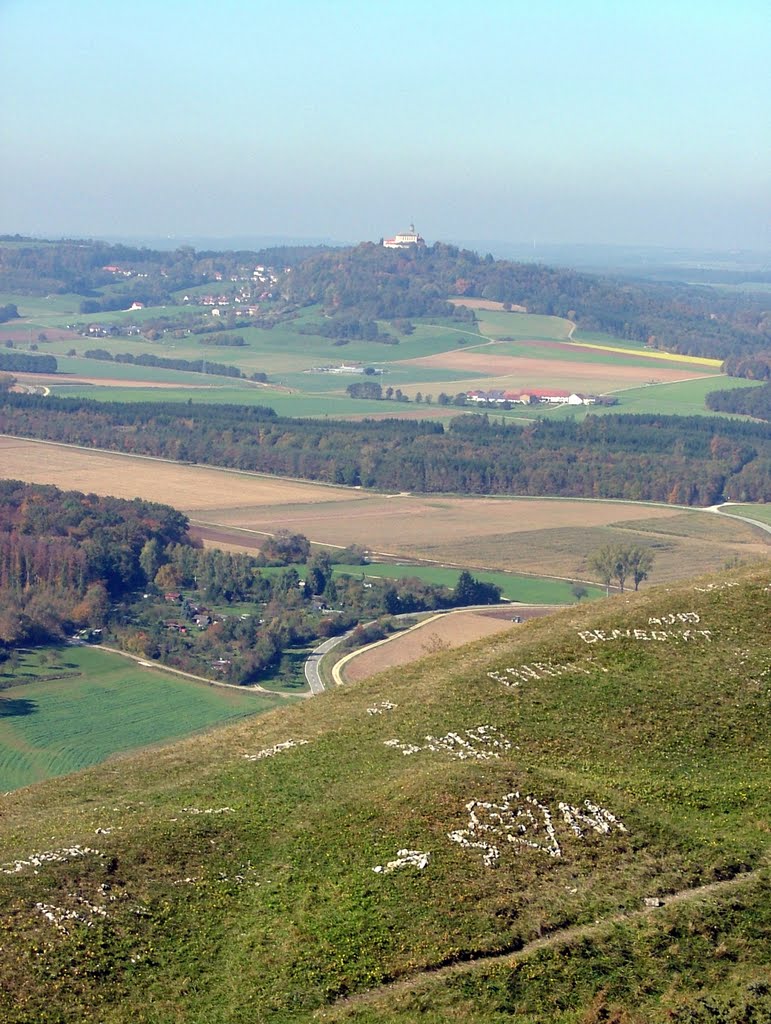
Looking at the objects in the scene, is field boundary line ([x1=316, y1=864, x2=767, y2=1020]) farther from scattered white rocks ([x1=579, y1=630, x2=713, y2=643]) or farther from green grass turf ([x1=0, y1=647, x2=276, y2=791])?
green grass turf ([x1=0, y1=647, x2=276, y2=791])

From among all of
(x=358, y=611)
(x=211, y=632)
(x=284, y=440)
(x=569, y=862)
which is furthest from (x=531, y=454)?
(x=569, y=862)

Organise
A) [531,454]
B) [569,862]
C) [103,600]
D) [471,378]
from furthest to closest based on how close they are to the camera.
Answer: [471,378] < [531,454] < [103,600] < [569,862]

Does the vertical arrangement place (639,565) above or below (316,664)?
above

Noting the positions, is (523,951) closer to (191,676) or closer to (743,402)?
(191,676)

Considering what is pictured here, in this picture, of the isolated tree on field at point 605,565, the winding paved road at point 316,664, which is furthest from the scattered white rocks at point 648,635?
the isolated tree on field at point 605,565

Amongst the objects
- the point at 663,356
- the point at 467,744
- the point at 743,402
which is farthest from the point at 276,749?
the point at 663,356

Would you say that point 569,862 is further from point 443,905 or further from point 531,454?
point 531,454
